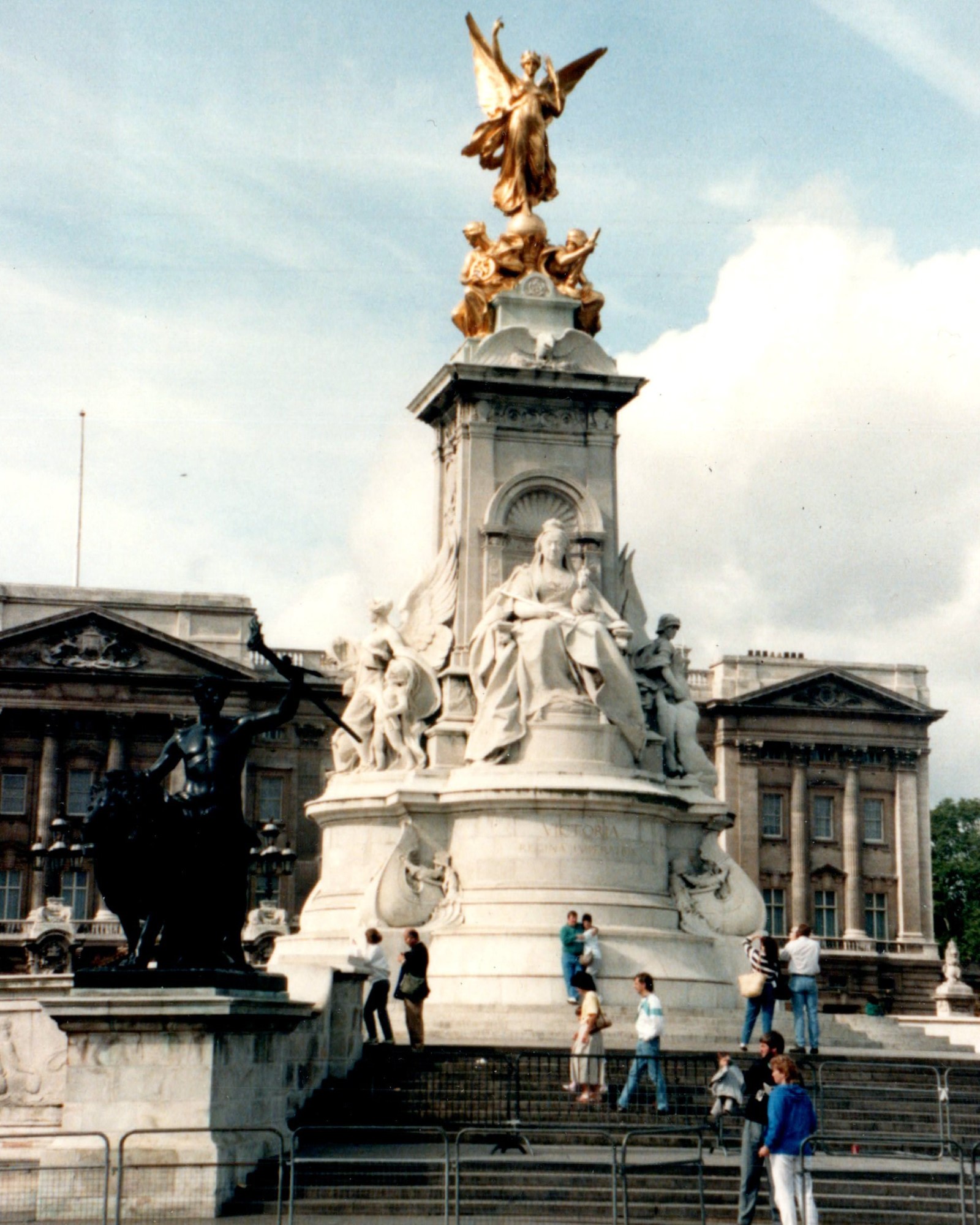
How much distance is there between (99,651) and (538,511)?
174 feet

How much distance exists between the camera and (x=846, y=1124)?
23578mm

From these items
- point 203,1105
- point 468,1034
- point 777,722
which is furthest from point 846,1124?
point 777,722

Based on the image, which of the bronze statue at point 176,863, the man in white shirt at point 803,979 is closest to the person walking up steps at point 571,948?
the man in white shirt at point 803,979

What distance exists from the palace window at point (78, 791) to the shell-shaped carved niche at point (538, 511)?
51.3m

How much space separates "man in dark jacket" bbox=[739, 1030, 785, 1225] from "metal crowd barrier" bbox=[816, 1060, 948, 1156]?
4673mm

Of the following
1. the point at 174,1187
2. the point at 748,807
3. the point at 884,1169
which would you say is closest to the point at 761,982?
the point at 884,1169

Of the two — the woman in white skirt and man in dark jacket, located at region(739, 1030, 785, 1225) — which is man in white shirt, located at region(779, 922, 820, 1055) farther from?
man in dark jacket, located at region(739, 1030, 785, 1225)

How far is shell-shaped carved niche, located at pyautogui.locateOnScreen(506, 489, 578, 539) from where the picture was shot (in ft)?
110

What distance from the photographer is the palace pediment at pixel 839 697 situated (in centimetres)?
8919

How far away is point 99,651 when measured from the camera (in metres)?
84.2

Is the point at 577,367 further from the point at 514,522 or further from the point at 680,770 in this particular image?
the point at 680,770

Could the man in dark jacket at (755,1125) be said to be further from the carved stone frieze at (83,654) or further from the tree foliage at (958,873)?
the tree foliage at (958,873)

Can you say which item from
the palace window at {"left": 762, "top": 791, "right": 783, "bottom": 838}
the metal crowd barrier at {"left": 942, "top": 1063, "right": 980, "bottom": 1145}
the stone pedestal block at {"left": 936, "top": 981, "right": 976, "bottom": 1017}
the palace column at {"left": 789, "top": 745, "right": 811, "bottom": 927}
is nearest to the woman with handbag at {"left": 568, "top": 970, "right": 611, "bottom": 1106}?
the metal crowd barrier at {"left": 942, "top": 1063, "right": 980, "bottom": 1145}

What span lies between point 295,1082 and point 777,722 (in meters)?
67.9
